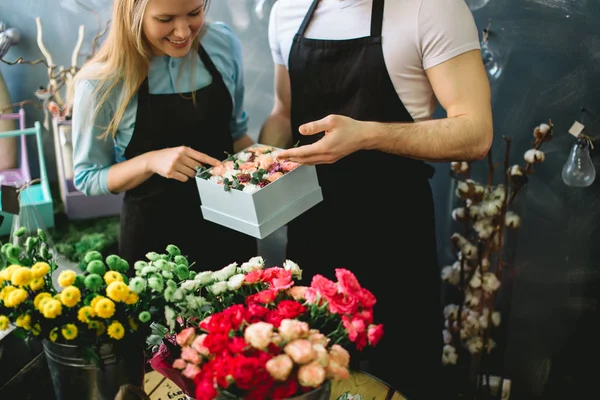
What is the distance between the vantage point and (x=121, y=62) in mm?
1806

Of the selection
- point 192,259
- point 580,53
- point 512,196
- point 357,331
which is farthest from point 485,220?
point 357,331

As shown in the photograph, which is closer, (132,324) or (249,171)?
(132,324)

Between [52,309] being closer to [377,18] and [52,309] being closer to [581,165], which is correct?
[377,18]

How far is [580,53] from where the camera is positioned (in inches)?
87.9

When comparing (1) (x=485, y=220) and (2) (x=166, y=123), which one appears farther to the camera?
(1) (x=485, y=220)

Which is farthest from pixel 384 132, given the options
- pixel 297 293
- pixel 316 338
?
pixel 316 338

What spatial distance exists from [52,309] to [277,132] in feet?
3.77

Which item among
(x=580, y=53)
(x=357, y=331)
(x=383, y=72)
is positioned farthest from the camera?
(x=580, y=53)

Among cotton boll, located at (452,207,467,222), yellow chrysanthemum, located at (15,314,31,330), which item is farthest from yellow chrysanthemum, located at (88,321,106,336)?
cotton boll, located at (452,207,467,222)

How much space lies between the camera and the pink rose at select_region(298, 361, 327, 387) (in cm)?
98

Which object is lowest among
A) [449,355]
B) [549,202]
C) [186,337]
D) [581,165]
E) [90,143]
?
[449,355]

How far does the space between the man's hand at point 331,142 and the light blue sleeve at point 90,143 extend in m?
0.61

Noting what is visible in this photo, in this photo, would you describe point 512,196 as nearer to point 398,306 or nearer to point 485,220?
point 485,220

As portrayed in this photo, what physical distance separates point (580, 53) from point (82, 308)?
1.96m
